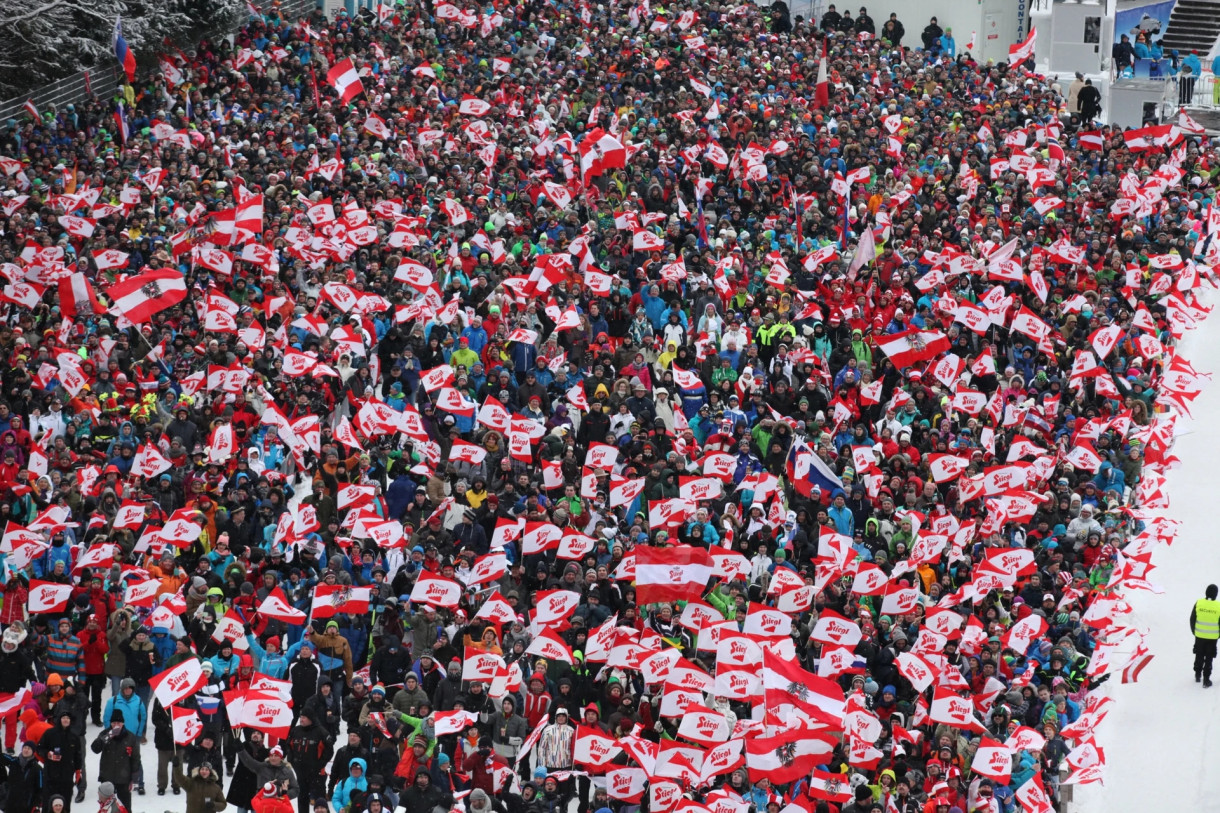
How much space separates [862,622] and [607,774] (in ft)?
10.3

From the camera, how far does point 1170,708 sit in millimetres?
24766

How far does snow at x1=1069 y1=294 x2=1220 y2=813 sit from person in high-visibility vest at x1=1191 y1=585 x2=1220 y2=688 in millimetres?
215

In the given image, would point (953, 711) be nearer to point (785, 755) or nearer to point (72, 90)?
point (785, 755)

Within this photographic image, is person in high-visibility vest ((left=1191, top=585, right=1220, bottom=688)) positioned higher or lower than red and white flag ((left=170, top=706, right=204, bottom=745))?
lower

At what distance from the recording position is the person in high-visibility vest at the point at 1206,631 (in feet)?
81.6

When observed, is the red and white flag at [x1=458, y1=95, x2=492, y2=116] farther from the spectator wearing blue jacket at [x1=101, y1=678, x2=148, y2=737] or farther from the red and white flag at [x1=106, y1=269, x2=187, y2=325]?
the spectator wearing blue jacket at [x1=101, y1=678, x2=148, y2=737]

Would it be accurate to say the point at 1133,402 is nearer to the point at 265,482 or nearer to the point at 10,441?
the point at 265,482

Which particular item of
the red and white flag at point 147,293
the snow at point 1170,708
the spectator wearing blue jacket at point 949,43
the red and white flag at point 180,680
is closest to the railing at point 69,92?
the red and white flag at point 147,293

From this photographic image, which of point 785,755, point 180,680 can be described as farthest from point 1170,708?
Answer: point 180,680

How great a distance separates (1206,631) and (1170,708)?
89 centimetres

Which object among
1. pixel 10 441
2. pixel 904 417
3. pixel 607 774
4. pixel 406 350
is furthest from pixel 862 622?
pixel 10 441

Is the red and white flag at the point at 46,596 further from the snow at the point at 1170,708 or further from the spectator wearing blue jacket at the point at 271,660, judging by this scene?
the snow at the point at 1170,708

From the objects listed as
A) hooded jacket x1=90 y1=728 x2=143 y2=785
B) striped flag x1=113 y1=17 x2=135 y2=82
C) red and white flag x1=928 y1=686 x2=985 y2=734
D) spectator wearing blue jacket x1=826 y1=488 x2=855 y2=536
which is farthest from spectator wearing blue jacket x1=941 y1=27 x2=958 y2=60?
hooded jacket x1=90 y1=728 x2=143 y2=785

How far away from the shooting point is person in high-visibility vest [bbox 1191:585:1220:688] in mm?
24859
